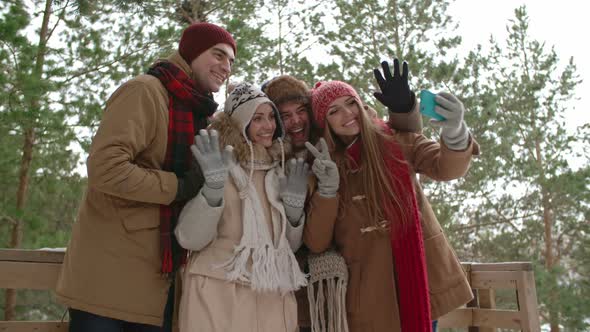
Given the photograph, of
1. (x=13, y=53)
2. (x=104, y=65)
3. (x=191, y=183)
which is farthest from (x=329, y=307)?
(x=104, y=65)

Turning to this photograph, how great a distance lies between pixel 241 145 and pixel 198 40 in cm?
57

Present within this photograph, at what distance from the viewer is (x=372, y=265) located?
215 centimetres

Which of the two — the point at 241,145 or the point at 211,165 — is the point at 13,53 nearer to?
the point at 241,145

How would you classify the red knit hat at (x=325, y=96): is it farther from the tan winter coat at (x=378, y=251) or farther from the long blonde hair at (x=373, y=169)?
the tan winter coat at (x=378, y=251)

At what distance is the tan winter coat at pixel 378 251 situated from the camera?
209 cm

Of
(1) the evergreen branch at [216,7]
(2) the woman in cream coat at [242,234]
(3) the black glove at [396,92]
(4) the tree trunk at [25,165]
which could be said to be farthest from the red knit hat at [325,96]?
(1) the evergreen branch at [216,7]

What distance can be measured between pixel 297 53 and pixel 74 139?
5221mm

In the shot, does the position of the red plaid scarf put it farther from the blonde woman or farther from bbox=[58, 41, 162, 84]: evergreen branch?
bbox=[58, 41, 162, 84]: evergreen branch

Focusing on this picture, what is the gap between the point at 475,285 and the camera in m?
3.06

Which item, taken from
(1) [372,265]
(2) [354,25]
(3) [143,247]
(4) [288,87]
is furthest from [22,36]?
(2) [354,25]

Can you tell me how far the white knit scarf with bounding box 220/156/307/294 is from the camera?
6.45ft

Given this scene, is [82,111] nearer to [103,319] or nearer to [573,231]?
[103,319]

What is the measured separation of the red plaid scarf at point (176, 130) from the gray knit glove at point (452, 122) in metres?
1.04

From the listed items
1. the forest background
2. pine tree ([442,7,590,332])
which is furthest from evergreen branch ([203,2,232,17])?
pine tree ([442,7,590,332])
